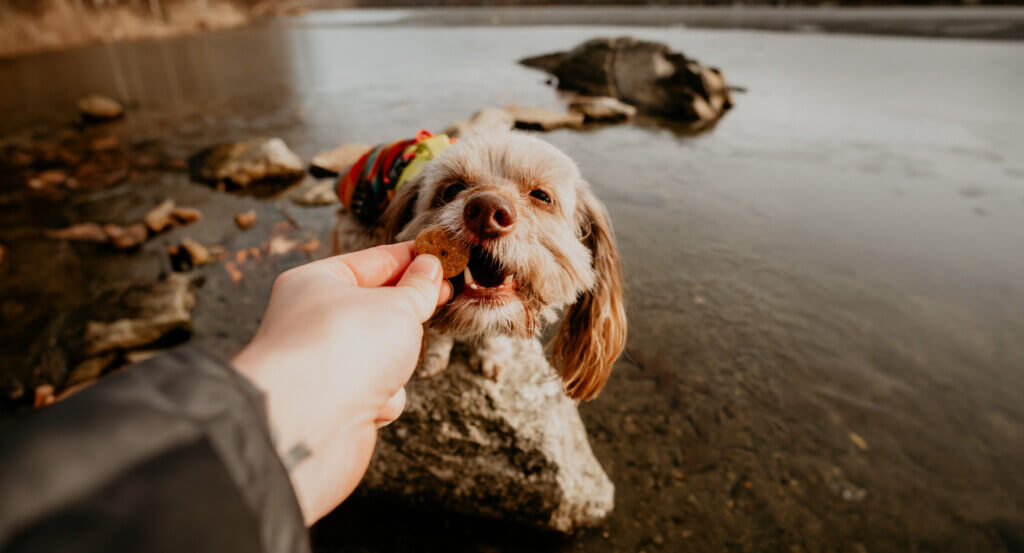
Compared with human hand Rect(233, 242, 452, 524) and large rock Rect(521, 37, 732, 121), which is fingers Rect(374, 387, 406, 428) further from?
large rock Rect(521, 37, 732, 121)

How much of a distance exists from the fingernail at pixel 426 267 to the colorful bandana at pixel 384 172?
151 centimetres

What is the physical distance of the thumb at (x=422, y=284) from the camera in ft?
5.16

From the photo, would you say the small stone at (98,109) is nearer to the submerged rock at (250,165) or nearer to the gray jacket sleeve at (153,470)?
the submerged rock at (250,165)

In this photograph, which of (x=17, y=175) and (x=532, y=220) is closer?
(x=532, y=220)

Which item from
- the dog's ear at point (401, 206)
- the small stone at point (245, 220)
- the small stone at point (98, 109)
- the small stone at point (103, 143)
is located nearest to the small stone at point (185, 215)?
the small stone at point (245, 220)

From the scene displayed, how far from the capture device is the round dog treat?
2006 millimetres

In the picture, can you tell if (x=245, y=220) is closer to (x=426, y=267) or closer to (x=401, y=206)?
(x=401, y=206)

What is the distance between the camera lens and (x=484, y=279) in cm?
246

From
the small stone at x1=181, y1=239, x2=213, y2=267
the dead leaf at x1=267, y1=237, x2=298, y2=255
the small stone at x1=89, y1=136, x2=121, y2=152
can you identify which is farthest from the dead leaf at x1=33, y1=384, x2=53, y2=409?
the small stone at x1=89, y1=136, x2=121, y2=152

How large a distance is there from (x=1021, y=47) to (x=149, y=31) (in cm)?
5604

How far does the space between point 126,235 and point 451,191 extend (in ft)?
18.4

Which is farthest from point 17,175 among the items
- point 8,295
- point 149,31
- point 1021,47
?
point 1021,47

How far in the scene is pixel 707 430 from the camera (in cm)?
359

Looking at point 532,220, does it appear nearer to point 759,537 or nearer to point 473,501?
point 473,501
